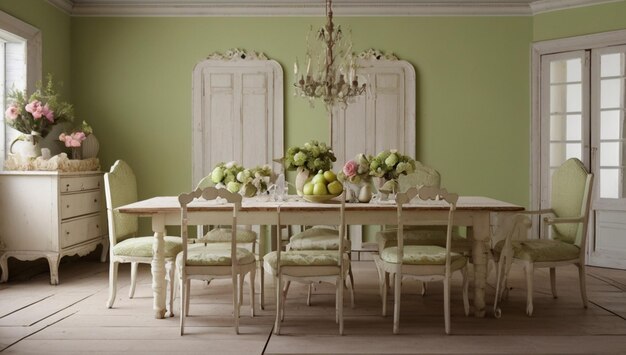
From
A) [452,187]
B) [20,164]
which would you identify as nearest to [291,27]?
[452,187]

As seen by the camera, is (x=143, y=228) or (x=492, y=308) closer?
(x=492, y=308)

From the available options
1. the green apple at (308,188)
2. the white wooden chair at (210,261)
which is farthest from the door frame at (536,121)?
the white wooden chair at (210,261)

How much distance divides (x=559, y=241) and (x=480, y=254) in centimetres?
75

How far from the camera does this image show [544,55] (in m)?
6.86

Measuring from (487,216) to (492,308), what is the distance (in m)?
0.78

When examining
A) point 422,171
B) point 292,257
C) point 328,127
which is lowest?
point 292,257

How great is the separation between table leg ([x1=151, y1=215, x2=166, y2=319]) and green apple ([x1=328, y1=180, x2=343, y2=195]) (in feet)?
3.71

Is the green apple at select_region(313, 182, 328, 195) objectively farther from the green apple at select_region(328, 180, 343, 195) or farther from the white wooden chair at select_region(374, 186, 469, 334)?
the white wooden chair at select_region(374, 186, 469, 334)

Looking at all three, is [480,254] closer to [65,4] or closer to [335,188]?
[335,188]

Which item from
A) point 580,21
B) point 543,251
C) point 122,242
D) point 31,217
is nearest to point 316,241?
point 122,242

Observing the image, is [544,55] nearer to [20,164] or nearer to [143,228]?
[143,228]

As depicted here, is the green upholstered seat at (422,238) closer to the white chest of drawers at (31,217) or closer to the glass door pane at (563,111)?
the glass door pane at (563,111)

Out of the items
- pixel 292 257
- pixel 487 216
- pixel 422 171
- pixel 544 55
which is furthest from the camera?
pixel 544 55

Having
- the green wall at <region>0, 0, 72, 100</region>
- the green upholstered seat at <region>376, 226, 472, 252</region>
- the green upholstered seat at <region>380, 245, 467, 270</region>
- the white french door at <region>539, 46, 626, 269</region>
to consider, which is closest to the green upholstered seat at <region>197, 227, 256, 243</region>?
the green upholstered seat at <region>376, 226, 472, 252</region>
